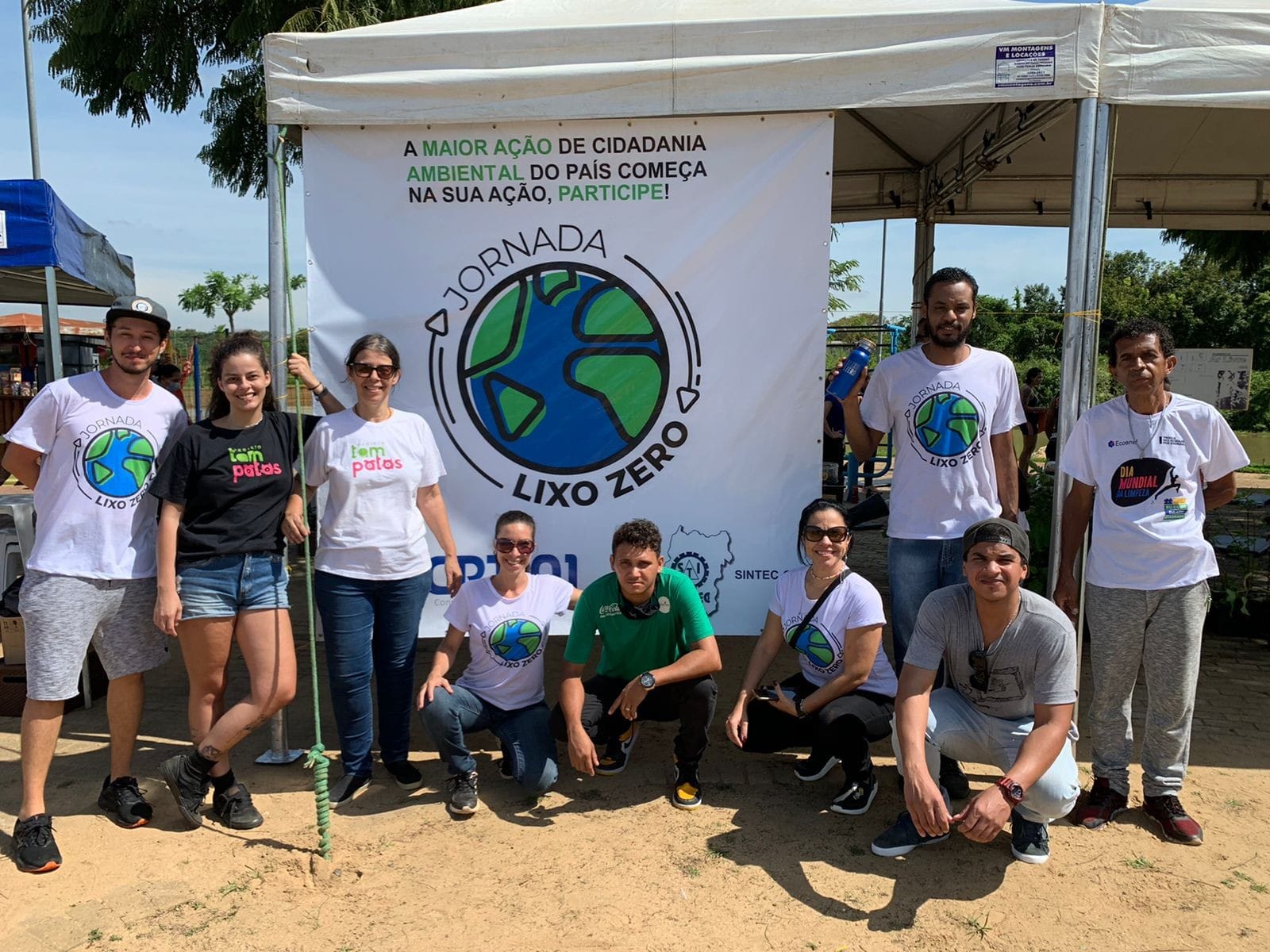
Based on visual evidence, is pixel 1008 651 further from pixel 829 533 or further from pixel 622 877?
pixel 622 877

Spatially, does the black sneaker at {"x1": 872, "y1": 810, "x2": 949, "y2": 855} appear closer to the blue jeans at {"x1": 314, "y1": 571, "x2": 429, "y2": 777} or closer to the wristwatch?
the wristwatch

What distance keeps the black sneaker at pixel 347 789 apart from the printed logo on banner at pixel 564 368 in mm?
1235

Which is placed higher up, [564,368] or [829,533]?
[564,368]

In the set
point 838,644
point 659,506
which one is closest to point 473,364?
point 659,506

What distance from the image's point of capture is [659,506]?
3.62 metres

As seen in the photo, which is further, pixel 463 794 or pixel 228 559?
pixel 463 794

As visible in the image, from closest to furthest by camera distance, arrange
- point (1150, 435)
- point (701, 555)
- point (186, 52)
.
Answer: point (1150, 435) < point (701, 555) < point (186, 52)

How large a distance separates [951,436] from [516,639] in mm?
1750

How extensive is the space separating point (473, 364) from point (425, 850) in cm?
180

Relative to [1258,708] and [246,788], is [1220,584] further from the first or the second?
[246,788]

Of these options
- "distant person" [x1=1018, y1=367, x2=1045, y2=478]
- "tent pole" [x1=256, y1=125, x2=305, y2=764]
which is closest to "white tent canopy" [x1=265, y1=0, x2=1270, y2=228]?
"tent pole" [x1=256, y1=125, x2=305, y2=764]

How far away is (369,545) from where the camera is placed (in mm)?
3145

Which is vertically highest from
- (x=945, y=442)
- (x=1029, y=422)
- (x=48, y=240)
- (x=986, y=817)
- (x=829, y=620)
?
(x=48, y=240)

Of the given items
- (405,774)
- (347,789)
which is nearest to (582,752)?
(405,774)
